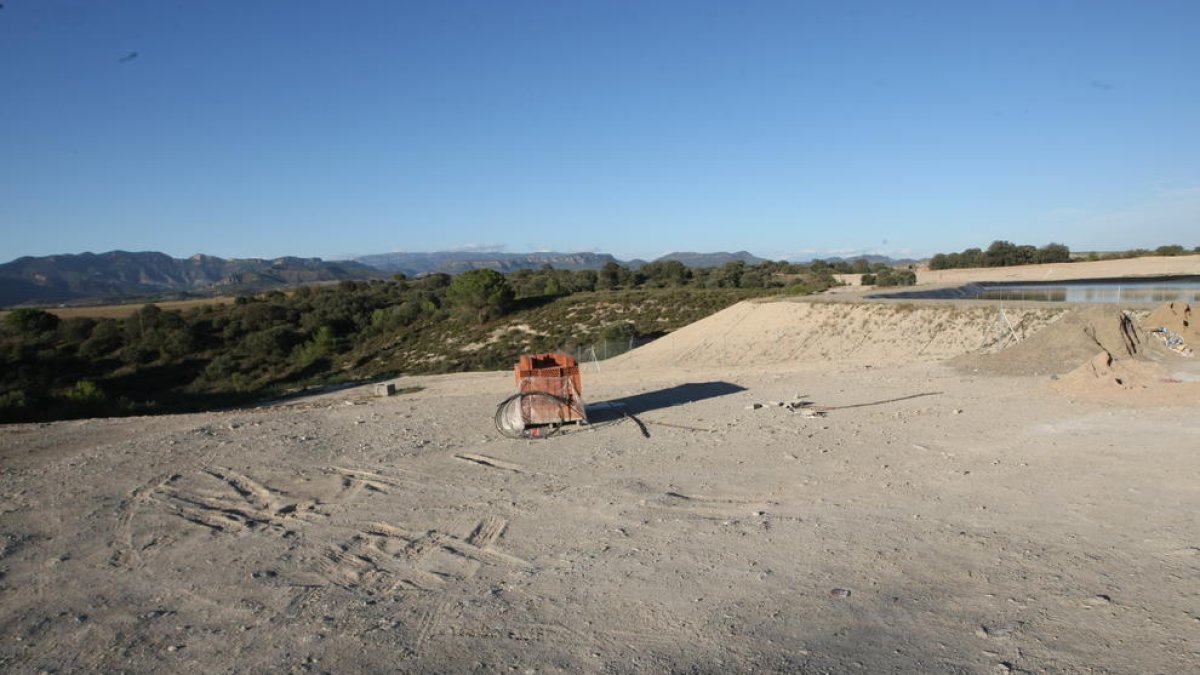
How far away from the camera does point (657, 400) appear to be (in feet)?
55.6

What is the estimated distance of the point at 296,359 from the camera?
47.1 m

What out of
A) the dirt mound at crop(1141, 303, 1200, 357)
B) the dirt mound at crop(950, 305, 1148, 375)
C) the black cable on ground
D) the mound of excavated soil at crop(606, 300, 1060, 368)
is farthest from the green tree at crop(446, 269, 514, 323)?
the black cable on ground

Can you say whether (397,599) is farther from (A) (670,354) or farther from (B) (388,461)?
(A) (670,354)

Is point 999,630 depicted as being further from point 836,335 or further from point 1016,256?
point 1016,256

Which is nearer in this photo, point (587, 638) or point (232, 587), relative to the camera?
point (587, 638)

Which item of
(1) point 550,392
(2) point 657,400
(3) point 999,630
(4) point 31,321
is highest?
(1) point 550,392

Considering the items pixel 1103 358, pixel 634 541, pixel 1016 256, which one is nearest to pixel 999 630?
pixel 634 541

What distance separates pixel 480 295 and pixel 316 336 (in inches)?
442

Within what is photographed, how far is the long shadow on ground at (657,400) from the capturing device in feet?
50.3

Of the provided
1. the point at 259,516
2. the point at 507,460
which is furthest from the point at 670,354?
the point at 259,516

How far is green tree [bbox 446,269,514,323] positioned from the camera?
52.5 meters

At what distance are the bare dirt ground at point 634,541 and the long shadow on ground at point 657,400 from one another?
0.44 meters

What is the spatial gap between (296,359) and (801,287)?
34.0 m

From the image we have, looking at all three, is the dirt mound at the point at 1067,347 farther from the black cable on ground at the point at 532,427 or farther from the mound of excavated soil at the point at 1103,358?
→ the black cable on ground at the point at 532,427
